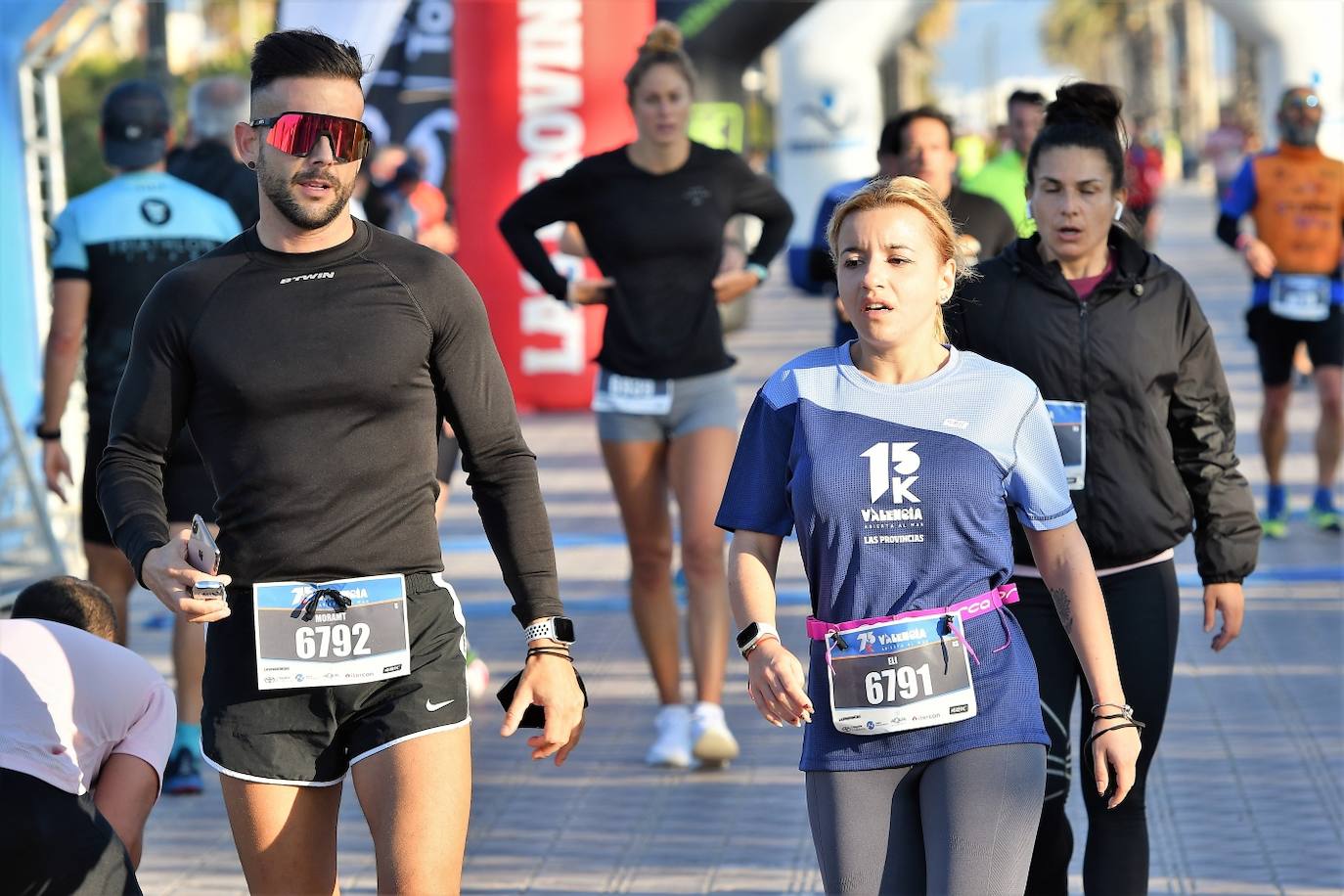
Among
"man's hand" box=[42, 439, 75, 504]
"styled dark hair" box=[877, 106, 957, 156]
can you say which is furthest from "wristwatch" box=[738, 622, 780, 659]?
"styled dark hair" box=[877, 106, 957, 156]

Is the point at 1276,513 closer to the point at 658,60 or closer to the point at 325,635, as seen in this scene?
the point at 658,60

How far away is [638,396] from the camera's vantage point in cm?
666

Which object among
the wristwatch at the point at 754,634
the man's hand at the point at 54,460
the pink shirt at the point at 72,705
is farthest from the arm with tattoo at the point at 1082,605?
the man's hand at the point at 54,460

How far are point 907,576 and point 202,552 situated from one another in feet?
3.78

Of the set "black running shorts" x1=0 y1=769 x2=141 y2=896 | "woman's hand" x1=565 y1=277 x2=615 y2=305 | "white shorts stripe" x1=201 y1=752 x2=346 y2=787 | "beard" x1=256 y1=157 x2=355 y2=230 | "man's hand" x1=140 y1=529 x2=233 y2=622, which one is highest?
"beard" x1=256 y1=157 x2=355 y2=230

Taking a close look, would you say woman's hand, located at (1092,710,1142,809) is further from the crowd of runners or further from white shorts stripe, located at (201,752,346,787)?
white shorts stripe, located at (201,752,346,787)

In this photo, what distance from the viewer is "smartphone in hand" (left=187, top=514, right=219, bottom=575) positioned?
10.7 feet

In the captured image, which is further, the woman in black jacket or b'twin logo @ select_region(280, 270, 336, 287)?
the woman in black jacket

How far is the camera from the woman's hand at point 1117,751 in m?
3.53

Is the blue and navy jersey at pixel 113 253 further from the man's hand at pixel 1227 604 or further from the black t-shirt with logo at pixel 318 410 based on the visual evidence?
the man's hand at pixel 1227 604

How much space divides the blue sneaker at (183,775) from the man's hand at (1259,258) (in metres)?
5.68

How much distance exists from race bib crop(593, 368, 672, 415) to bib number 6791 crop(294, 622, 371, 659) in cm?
321

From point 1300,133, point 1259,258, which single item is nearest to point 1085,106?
point 1259,258

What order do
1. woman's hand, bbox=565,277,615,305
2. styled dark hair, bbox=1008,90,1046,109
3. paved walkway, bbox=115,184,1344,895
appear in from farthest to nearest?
1. styled dark hair, bbox=1008,90,1046,109
2. woman's hand, bbox=565,277,615,305
3. paved walkway, bbox=115,184,1344,895
